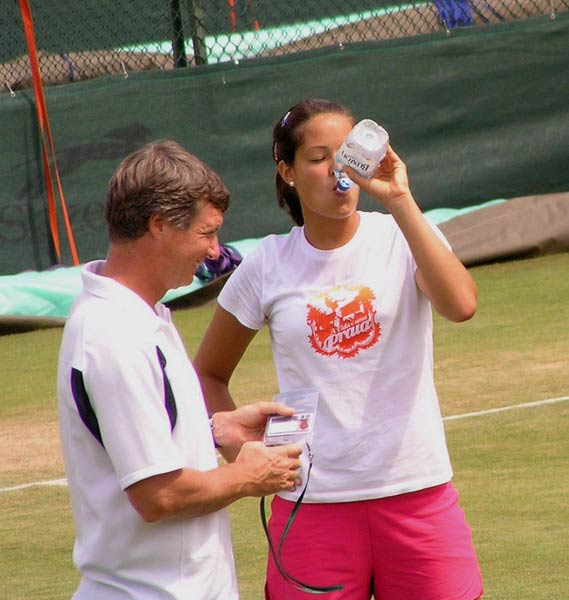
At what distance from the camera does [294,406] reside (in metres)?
3.37

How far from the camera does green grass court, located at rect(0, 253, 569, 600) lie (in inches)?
223

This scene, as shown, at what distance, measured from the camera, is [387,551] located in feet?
11.9

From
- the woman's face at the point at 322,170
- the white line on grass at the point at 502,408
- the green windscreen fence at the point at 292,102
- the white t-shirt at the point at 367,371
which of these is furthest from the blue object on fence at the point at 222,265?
the white t-shirt at the point at 367,371

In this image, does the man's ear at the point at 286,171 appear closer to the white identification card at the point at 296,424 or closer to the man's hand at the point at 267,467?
the white identification card at the point at 296,424

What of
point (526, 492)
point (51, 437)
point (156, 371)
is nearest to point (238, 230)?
point (51, 437)

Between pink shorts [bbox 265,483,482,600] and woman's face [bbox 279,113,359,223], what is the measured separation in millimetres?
736

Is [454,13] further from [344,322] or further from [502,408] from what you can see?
[344,322]

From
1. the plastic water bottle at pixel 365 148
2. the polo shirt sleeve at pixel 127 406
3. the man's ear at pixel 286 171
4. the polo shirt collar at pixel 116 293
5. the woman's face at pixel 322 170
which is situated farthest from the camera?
the man's ear at pixel 286 171

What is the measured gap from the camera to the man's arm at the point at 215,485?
109 inches

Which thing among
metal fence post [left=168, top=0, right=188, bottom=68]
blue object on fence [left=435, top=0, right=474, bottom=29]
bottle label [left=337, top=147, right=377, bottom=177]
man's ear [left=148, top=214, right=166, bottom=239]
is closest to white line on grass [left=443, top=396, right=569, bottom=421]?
bottle label [left=337, top=147, right=377, bottom=177]

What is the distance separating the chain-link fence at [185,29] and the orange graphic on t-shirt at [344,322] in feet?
32.9

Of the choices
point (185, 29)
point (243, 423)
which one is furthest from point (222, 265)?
point (243, 423)

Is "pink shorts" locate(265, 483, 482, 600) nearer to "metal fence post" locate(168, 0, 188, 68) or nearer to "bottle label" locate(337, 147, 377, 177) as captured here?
"bottle label" locate(337, 147, 377, 177)

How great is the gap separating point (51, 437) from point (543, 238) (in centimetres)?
579
